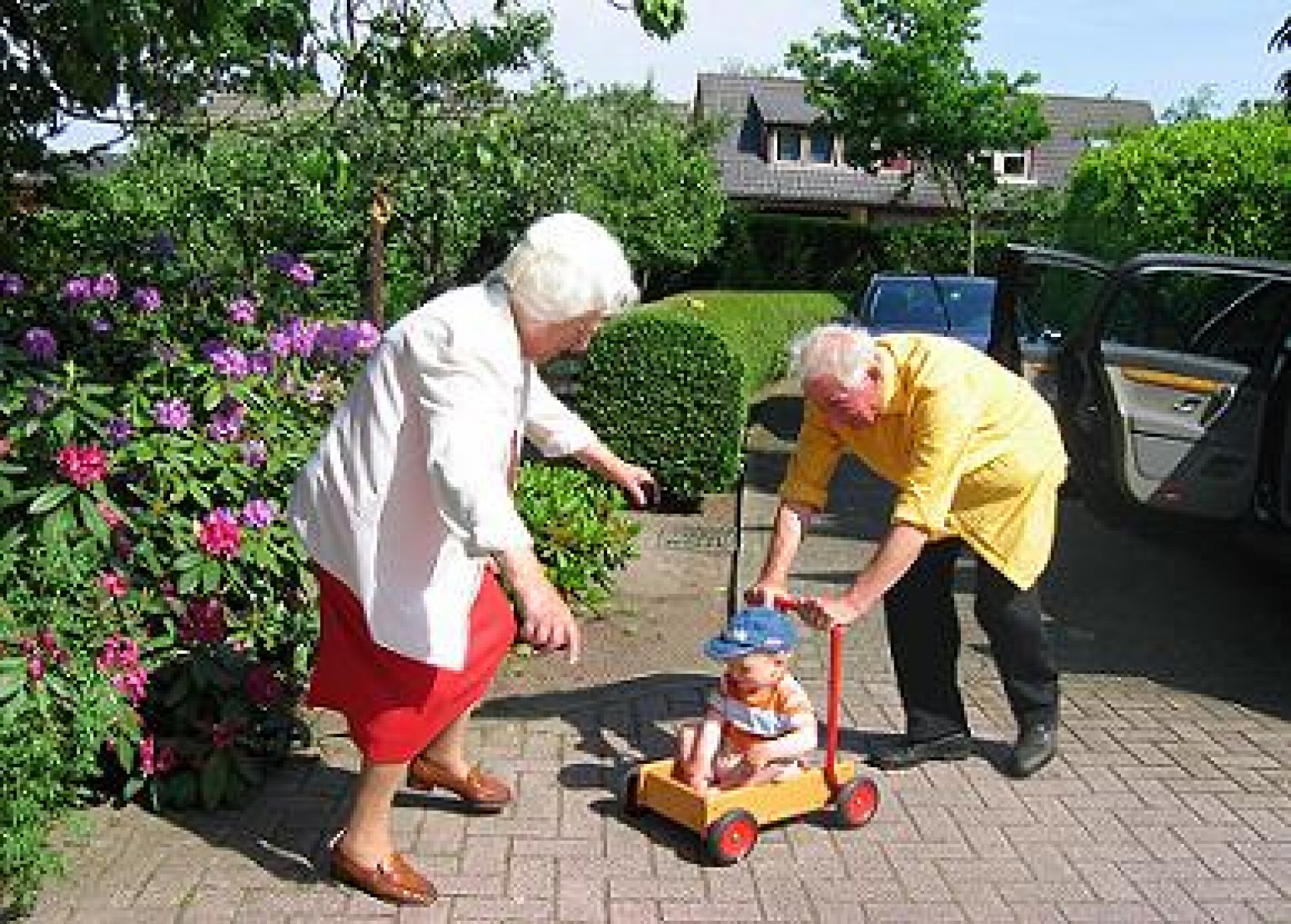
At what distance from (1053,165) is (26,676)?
162 feet

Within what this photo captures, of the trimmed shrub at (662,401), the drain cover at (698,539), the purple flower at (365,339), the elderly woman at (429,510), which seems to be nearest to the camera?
the elderly woman at (429,510)

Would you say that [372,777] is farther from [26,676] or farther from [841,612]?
[841,612]

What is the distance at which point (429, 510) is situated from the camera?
353 centimetres

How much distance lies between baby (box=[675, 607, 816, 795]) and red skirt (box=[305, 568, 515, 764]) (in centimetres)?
79

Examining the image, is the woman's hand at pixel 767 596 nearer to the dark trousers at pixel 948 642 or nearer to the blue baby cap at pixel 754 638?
the blue baby cap at pixel 754 638

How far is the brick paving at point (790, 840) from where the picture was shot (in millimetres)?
3789

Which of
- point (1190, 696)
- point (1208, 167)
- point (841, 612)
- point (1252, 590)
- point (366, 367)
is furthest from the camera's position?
point (1208, 167)

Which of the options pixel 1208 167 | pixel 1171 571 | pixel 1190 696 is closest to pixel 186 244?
pixel 1190 696

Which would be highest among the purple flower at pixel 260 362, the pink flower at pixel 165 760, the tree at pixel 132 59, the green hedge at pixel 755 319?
the tree at pixel 132 59

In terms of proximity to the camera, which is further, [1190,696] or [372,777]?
[1190,696]

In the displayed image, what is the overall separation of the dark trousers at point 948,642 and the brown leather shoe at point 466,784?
147 centimetres

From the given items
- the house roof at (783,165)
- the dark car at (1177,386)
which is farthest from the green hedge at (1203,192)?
the house roof at (783,165)

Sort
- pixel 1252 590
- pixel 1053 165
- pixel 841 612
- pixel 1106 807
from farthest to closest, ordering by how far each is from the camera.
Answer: pixel 1053 165 → pixel 1252 590 → pixel 1106 807 → pixel 841 612

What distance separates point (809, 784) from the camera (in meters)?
4.26
